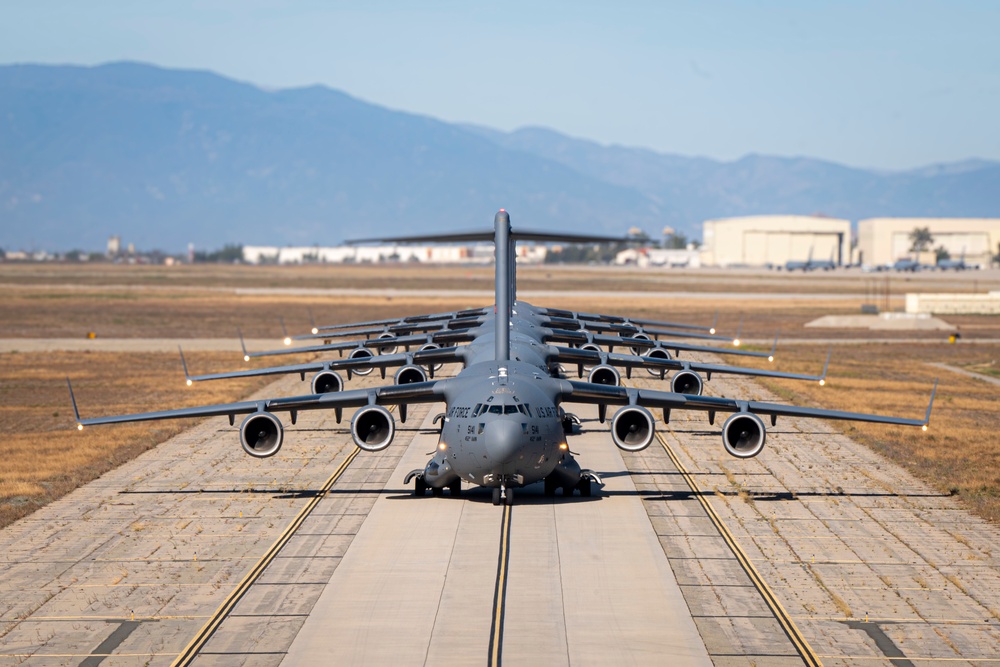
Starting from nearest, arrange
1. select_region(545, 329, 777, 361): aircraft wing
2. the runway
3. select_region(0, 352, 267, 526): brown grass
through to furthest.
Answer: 1. the runway
2. select_region(0, 352, 267, 526): brown grass
3. select_region(545, 329, 777, 361): aircraft wing

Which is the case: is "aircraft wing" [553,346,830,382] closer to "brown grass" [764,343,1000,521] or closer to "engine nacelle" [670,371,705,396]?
"engine nacelle" [670,371,705,396]

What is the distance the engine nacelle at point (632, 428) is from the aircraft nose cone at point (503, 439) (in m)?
3.26

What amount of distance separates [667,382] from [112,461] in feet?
98.1

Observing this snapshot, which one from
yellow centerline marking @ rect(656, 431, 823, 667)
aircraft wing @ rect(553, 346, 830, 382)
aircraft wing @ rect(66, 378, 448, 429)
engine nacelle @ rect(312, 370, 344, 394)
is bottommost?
yellow centerline marking @ rect(656, 431, 823, 667)

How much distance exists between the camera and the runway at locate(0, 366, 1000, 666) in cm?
2142

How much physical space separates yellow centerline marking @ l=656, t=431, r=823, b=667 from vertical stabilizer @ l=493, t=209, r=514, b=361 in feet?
23.1

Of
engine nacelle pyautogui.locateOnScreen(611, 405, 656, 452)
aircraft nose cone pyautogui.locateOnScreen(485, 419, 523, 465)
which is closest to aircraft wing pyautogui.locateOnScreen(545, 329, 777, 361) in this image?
engine nacelle pyautogui.locateOnScreen(611, 405, 656, 452)

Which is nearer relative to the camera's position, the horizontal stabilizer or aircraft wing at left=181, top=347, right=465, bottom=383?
the horizontal stabilizer

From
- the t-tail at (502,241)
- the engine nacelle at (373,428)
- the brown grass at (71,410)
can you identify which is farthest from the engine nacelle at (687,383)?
the brown grass at (71,410)

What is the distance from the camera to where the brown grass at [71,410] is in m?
36.9

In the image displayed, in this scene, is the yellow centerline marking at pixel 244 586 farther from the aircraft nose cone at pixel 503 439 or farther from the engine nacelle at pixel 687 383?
the engine nacelle at pixel 687 383

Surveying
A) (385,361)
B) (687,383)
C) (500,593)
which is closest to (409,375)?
(385,361)

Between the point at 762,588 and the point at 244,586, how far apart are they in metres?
10.8

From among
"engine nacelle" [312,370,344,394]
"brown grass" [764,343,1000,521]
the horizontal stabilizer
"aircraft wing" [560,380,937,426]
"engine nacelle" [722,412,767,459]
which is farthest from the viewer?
"engine nacelle" [312,370,344,394]
